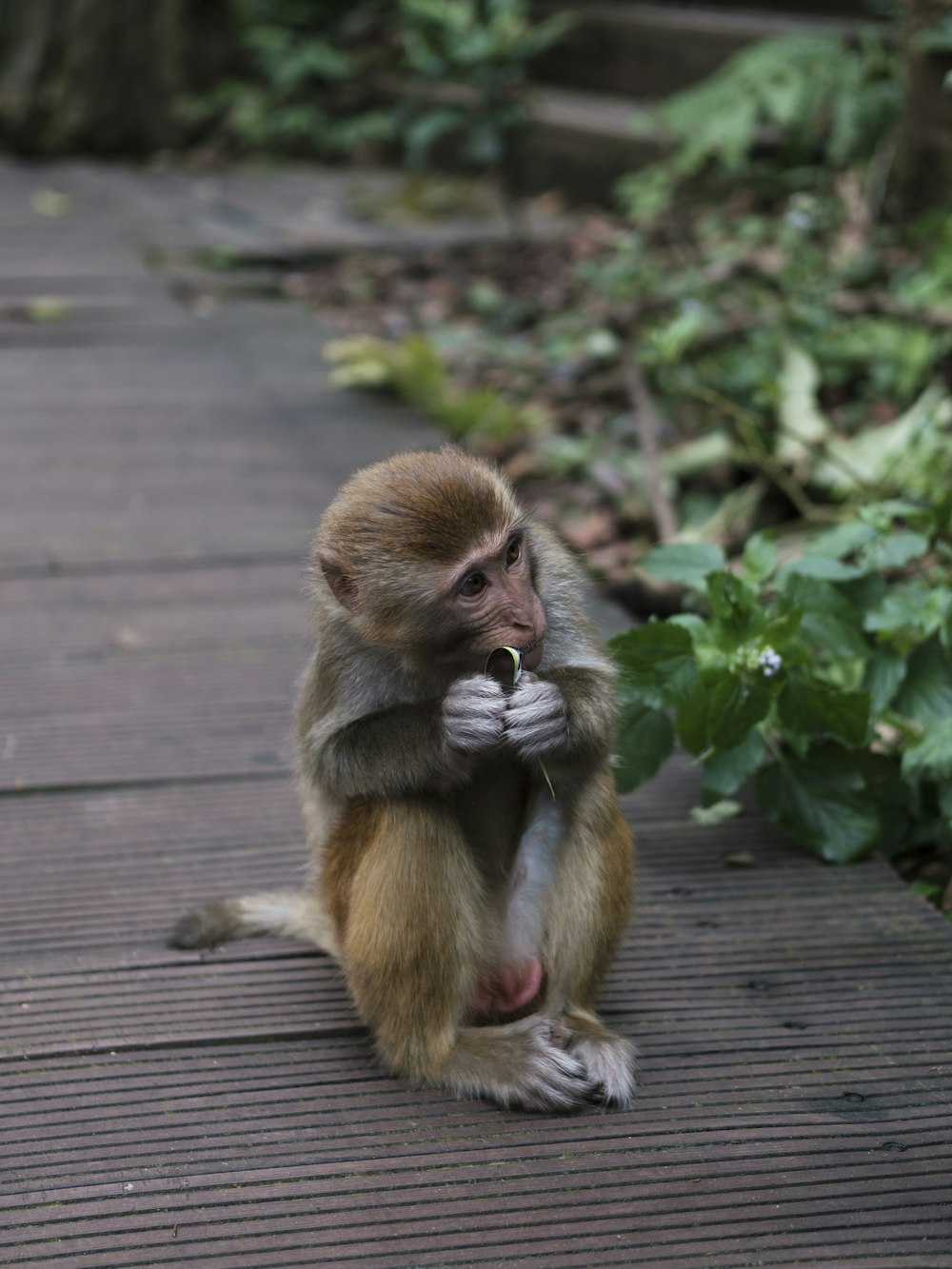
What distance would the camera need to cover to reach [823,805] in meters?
3.78

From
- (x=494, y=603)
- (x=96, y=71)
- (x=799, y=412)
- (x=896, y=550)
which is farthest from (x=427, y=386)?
(x=96, y=71)

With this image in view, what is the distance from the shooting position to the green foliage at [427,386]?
7.06m

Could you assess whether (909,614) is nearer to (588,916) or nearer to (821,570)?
(821,570)

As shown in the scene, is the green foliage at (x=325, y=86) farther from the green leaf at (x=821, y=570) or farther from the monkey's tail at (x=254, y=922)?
the monkey's tail at (x=254, y=922)

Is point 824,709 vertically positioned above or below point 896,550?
below

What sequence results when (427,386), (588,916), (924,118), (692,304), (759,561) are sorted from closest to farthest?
1. (588,916)
2. (759,561)
3. (692,304)
4. (924,118)
5. (427,386)

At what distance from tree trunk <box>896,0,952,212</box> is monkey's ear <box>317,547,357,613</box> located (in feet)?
14.2

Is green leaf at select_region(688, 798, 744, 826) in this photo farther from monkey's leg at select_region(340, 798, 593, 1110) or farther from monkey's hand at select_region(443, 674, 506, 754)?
monkey's hand at select_region(443, 674, 506, 754)

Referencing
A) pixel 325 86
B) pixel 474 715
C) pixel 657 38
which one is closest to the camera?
pixel 474 715

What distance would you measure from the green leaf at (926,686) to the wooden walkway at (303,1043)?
1.35 ft

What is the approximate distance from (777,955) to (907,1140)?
0.68 metres

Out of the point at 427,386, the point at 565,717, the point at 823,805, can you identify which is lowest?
the point at 427,386

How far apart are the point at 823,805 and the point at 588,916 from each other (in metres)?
1.00

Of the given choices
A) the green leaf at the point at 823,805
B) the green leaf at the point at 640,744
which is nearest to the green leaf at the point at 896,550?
the green leaf at the point at 823,805
